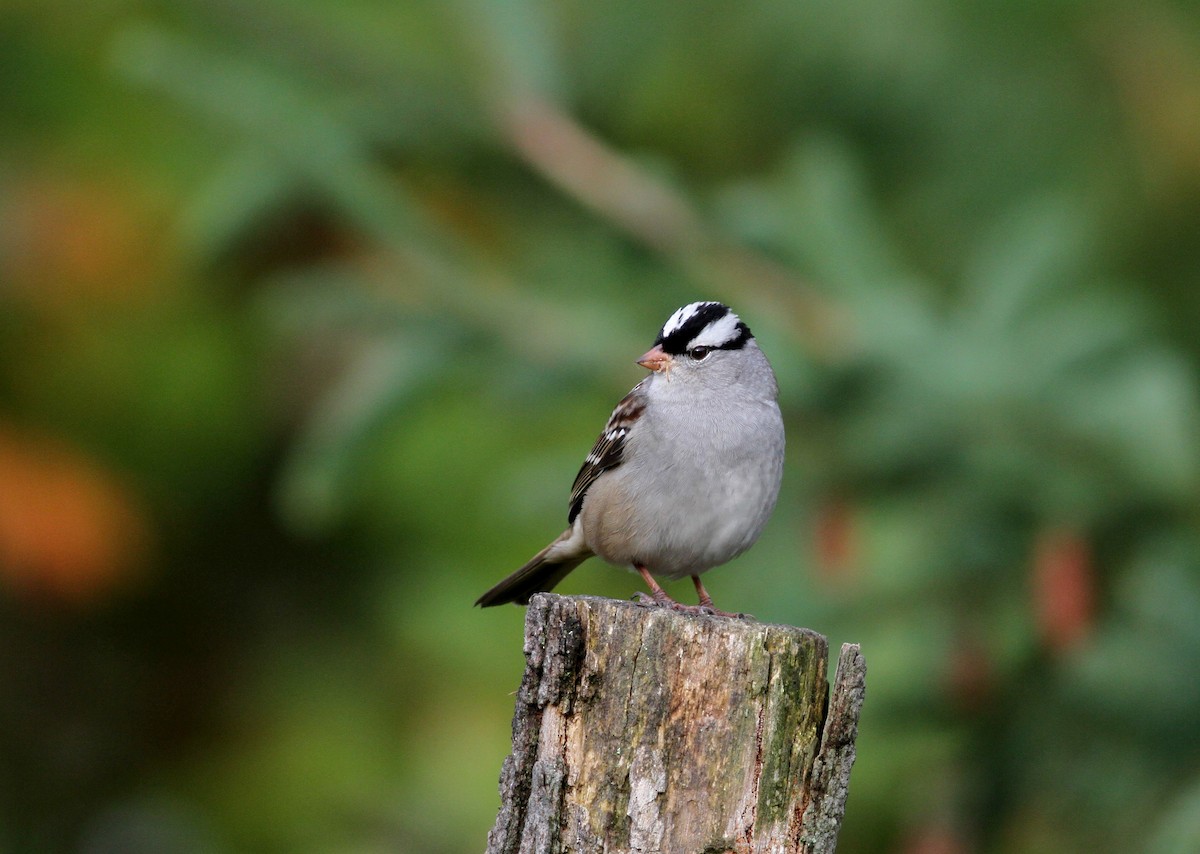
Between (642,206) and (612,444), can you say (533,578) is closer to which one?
(612,444)

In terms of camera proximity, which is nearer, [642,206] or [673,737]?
[673,737]

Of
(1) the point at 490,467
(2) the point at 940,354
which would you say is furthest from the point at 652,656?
(1) the point at 490,467

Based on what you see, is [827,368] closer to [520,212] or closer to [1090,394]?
[1090,394]

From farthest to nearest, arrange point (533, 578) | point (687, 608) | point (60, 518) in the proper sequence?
point (60, 518)
point (533, 578)
point (687, 608)

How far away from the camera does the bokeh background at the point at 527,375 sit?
16.4ft

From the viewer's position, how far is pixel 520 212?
627cm

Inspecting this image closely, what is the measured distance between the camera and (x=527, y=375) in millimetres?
5180

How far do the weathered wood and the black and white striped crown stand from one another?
1.74 m

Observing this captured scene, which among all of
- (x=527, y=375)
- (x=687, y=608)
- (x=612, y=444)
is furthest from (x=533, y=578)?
(x=687, y=608)

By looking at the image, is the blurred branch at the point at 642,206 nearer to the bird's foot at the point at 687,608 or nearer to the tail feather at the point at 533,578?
the tail feather at the point at 533,578

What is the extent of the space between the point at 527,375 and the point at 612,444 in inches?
32.7

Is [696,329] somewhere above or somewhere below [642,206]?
below

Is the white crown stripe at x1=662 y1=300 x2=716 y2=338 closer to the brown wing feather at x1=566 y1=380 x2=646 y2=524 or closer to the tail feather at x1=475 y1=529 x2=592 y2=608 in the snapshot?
the brown wing feather at x1=566 y1=380 x2=646 y2=524

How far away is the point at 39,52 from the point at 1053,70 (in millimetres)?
5495
